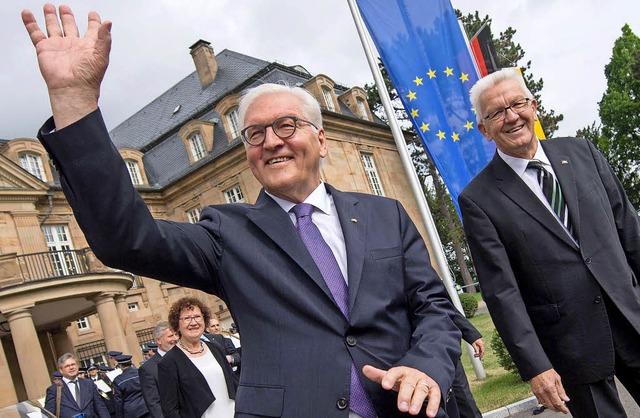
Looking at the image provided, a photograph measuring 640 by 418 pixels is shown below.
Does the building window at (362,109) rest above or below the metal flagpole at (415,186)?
above

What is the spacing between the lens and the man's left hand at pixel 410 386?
168 cm

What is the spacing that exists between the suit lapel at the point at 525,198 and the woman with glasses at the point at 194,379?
3325mm

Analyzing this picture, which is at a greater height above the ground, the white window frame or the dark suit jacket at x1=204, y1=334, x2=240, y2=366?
the white window frame

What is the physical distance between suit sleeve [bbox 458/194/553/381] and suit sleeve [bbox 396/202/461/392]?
1.06 metres

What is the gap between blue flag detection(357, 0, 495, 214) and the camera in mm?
8375

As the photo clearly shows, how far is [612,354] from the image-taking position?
3156 millimetres

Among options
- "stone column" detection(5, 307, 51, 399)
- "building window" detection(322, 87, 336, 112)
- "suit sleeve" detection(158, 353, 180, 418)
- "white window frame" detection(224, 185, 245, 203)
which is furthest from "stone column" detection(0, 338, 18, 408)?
"building window" detection(322, 87, 336, 112)

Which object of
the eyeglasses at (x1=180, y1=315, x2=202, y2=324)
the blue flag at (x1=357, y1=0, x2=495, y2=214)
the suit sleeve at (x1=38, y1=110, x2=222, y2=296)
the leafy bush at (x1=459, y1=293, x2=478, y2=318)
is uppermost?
the blue flag at (x1=357, y1=0, x2=495, y2=214)

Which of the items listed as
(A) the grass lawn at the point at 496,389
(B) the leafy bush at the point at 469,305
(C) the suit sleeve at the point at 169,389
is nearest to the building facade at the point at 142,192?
(B) the leafy bush at the point at 469,305

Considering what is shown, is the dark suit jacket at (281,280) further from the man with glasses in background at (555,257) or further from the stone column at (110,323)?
the stone column at (110,323)

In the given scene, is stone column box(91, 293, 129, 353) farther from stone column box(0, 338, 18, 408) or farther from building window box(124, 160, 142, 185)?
building window box(124, 160, 142, 185)

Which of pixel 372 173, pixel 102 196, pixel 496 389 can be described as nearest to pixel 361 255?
pixel 102 196

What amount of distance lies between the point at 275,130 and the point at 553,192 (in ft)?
6.46

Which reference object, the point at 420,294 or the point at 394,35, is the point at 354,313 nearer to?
the point at 420,294
